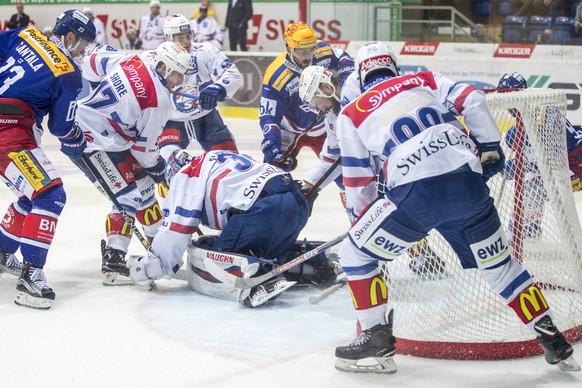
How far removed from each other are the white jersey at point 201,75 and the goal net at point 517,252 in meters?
2.36

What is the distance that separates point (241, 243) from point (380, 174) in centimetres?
74

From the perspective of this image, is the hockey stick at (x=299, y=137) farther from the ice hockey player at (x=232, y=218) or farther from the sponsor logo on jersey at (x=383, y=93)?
the sponsor logo on jersey at (x=383, y=93)

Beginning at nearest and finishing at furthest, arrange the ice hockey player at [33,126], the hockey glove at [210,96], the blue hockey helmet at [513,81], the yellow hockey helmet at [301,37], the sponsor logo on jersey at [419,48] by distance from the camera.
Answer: the ice hockey player at [33,126] → the blue hockey helmet at [513,81] → the yellow hockey helmet at [301,37] → the hockey glove at [210,96] → the sponsor logo on jersey at [419,48]

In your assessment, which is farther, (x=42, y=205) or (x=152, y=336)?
(x=42, y=205)

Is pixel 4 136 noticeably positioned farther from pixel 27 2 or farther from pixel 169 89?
pixel 27 2

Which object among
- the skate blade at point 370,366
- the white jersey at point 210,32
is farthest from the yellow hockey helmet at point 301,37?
the white jersey at point 210,32

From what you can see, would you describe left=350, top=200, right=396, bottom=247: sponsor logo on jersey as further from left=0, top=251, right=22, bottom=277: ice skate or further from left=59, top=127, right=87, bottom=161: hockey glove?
left=0, top=251, right=22, bottom=277: ice skate

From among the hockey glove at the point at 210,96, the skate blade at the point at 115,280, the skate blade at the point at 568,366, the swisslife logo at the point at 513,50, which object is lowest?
the skate blade at the point at 115,280

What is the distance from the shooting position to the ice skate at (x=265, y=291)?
13.8 feet

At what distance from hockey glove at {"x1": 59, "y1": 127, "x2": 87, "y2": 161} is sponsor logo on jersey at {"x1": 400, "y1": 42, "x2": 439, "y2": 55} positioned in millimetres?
6015

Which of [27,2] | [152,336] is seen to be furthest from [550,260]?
[27,2]

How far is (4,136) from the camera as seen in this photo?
434cm

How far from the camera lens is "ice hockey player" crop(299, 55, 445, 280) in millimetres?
3410

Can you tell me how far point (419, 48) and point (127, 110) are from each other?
5.84 m
